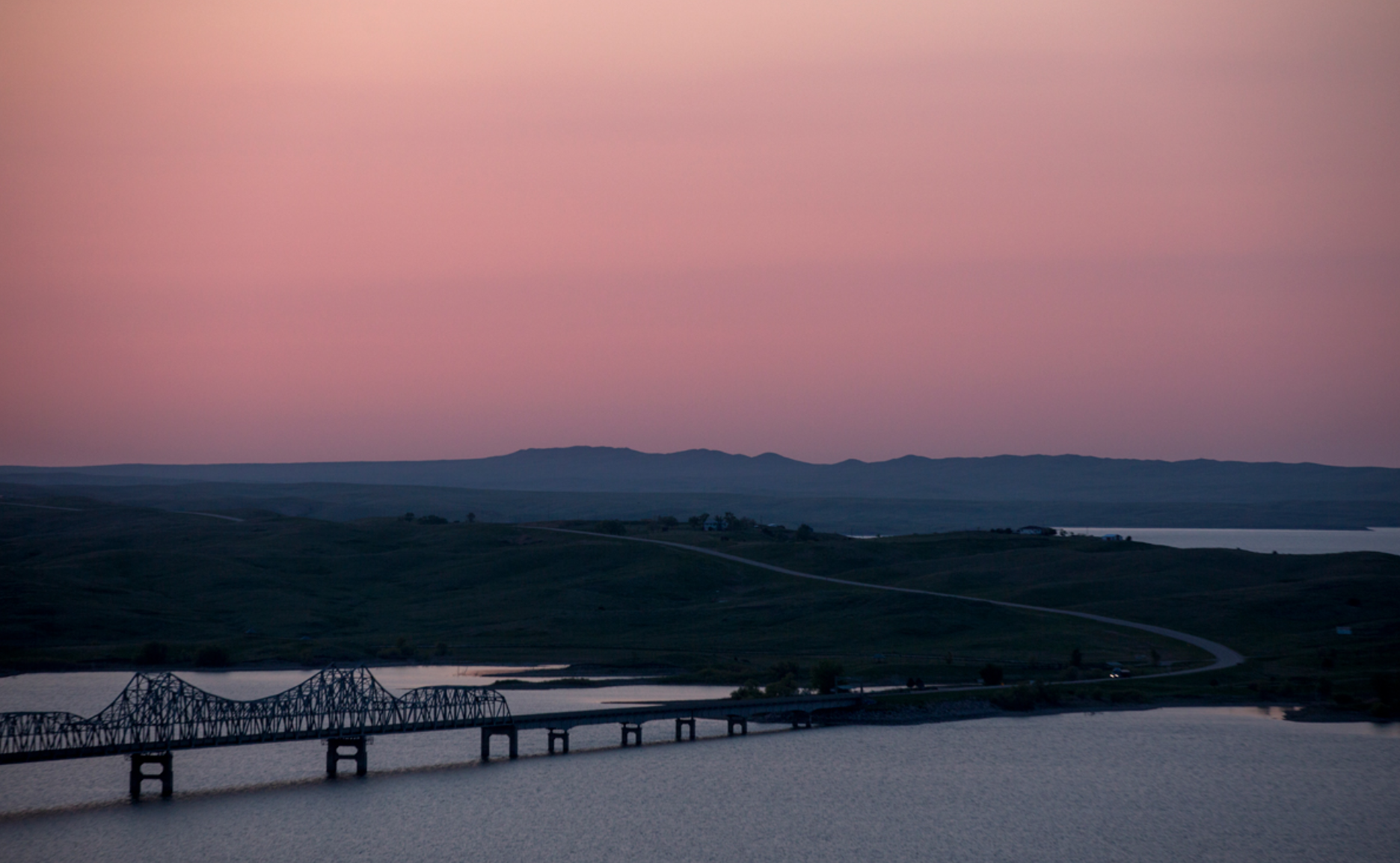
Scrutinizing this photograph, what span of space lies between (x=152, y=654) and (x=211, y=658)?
209 inches

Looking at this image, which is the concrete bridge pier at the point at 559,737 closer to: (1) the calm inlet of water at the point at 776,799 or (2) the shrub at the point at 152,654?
(1) the calm inlet of water at the point at 776,799

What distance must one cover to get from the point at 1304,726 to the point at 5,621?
116m

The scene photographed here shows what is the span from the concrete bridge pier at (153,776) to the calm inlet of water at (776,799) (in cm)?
101

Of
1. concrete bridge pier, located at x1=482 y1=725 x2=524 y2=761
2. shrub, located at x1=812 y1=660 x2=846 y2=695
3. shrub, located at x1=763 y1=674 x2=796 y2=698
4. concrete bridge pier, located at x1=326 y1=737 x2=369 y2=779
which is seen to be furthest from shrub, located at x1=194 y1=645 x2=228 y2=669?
shrub, located at x1=812 y1=660 x2=846 y2=695

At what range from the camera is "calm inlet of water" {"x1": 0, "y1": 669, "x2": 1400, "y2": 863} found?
201 feet

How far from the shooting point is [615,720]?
283 ft

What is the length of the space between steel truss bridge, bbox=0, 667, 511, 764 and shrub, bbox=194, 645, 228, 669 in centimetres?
3851

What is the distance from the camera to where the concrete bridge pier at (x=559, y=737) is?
8538 centimetres

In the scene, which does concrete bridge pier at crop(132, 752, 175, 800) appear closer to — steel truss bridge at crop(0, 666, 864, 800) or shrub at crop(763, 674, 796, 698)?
steel truss bridge at crop(0, 666, 864, 800)

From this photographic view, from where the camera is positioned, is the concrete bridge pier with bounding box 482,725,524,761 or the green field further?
the green field

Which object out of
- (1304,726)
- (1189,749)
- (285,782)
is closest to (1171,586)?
(1304,726)

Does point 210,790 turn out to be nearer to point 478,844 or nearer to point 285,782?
point 285,782

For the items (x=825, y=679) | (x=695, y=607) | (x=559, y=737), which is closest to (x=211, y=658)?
(x=559, y=737)

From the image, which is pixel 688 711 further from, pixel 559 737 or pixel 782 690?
pixel 782 690
